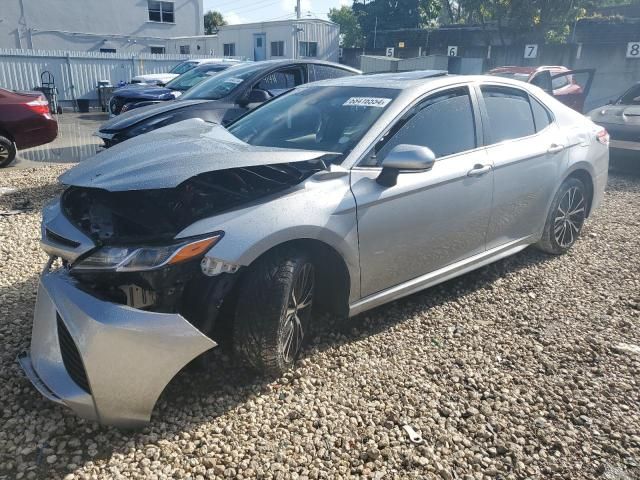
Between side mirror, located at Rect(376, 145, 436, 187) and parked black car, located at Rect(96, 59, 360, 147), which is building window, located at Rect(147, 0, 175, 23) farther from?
side mirror, located at Rect(376, 145, 436, 187)

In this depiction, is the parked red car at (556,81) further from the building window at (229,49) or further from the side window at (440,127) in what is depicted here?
the building window at (229,49)

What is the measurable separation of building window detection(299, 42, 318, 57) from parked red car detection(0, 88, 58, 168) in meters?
20.8

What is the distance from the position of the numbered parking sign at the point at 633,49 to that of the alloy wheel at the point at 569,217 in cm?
1729

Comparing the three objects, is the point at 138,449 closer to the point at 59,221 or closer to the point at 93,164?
the point at 59,221

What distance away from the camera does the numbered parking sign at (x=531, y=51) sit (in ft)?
→ 70.0

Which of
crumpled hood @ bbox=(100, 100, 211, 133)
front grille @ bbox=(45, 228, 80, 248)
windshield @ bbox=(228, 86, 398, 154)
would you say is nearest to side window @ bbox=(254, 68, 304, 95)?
crumpled hood @ bbox=(100, 100, 211, 133)

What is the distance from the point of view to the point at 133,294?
2.51 m

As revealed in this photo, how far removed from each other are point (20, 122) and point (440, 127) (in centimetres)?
749

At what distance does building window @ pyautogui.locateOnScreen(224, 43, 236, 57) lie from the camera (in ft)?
97.1

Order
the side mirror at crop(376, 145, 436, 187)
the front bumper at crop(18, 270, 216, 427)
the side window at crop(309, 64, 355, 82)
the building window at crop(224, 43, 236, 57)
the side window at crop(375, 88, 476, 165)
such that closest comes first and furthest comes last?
the front bumper at crop(18, 270, 216, 427) → the side mirror at crop(376, 145, 436, 187) → the side window at crop(375, 88, 476, 165) → the side window at crop(309, 64, 355, 82) → the building window at crop(224, 43, 236, 57)

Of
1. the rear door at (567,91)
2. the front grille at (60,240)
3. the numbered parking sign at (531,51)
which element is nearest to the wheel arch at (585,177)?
the front grille at (60,240)

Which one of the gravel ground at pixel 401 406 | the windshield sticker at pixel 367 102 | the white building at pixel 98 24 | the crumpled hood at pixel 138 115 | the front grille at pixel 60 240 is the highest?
the white building at pixel 98 24

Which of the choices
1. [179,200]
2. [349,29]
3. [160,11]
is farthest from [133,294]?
[349,29]

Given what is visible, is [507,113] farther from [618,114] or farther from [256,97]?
[618,114]
